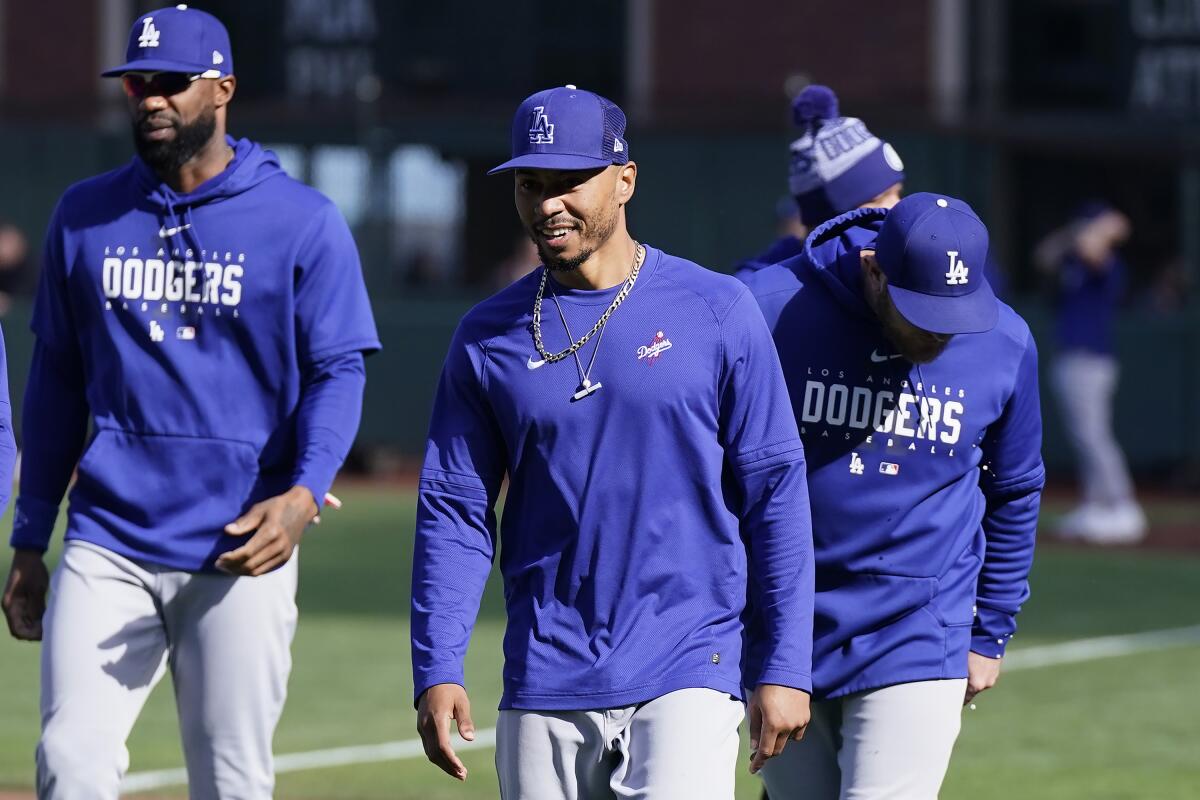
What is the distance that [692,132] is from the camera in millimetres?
21219

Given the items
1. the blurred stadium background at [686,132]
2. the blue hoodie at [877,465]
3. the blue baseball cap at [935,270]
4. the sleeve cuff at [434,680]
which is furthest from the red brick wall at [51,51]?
the sleeve cuff at [434,680]

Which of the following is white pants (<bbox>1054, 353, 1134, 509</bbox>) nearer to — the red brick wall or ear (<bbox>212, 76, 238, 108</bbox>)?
ear (<bbox>212, 76, 238, 108</bbox>)

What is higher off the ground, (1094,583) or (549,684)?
(549,684)

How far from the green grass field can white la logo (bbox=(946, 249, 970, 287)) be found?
349 centimetres

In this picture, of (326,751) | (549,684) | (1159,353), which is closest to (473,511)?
(549,684)

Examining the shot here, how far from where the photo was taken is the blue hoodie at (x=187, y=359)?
5551mm

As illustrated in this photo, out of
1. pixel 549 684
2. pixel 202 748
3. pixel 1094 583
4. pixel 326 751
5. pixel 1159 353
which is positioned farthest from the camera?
pixel 1159 353

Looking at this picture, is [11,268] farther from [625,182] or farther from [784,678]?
[784,678]

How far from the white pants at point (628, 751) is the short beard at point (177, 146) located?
1.96 m

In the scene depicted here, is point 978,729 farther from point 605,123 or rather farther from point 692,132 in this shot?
point 692,132

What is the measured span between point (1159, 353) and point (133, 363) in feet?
51.3

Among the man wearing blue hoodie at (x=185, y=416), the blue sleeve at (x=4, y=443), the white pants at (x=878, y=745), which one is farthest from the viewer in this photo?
the man wearing blue hoodie at (x=185, y=416)

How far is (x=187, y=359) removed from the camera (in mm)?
5562

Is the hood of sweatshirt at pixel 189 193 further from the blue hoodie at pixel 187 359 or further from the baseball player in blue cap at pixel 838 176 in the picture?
the baseball player in blue cap at pixel 838 176
